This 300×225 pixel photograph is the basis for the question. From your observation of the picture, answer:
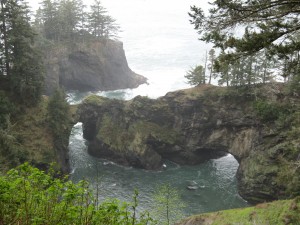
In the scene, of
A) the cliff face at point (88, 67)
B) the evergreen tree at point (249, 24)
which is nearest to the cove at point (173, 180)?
the cliff face at point (88, 67)

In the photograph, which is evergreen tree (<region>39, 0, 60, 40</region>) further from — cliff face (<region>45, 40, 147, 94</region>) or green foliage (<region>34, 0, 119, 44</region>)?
cliff face (<region>45, 40, 147, 94</region>)

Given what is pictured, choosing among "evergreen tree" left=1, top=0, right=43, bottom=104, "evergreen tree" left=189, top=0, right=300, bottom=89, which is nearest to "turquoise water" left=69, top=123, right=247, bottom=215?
"evergreen tree" left=1, top=0, right=43, bottom=104

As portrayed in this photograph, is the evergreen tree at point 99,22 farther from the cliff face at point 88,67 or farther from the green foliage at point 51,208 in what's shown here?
the green foliage at point 51,208

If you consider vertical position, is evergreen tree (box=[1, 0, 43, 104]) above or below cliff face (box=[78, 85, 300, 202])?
above

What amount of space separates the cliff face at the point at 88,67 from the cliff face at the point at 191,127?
2960cm

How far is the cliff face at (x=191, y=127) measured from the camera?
48.2 metres

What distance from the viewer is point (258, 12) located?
38.8 feet

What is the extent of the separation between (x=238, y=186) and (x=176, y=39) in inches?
4673

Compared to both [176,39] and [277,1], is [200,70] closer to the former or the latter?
[277,1]

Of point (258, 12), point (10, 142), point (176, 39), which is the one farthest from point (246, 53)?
point (176, 39)

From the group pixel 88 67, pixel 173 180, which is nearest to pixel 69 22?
pixel 88 67

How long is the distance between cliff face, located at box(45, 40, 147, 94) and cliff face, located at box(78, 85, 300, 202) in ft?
97.1

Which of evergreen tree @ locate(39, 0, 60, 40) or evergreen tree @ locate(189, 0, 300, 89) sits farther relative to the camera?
evergreen tree @ locate(39, 0, 60, 40)

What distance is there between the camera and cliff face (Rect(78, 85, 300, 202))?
158ft
